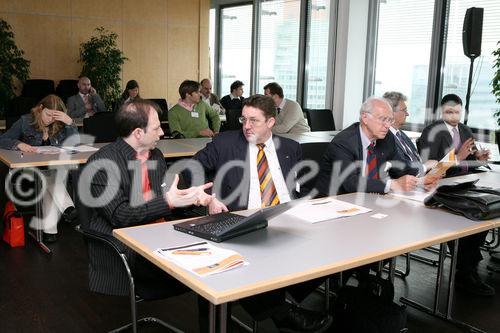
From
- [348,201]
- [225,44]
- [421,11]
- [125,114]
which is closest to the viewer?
[125,114]

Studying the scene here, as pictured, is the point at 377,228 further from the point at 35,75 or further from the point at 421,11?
the point at 35,75

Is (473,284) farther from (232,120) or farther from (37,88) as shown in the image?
(37,88)

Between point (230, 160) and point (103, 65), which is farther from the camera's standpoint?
point (103, 65)

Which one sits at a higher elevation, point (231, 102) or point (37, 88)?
point (37, 88)

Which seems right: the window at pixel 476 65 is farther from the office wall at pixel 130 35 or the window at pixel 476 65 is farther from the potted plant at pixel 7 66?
the potted plant at pixel 7 66

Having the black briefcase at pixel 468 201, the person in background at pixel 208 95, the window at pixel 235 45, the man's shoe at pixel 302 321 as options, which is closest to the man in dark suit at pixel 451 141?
the black briefcase at pixel 468 201

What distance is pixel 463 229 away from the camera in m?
2.71

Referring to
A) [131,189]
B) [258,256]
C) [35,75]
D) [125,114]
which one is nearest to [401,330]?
[258,256]

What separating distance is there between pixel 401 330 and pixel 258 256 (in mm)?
1263

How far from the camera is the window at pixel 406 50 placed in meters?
8.26

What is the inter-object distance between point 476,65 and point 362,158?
4.86 meters

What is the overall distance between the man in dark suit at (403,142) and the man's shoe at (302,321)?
1646 mm

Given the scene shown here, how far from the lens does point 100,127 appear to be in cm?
573

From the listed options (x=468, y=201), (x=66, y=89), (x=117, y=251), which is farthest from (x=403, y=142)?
(x=66, y=89)
